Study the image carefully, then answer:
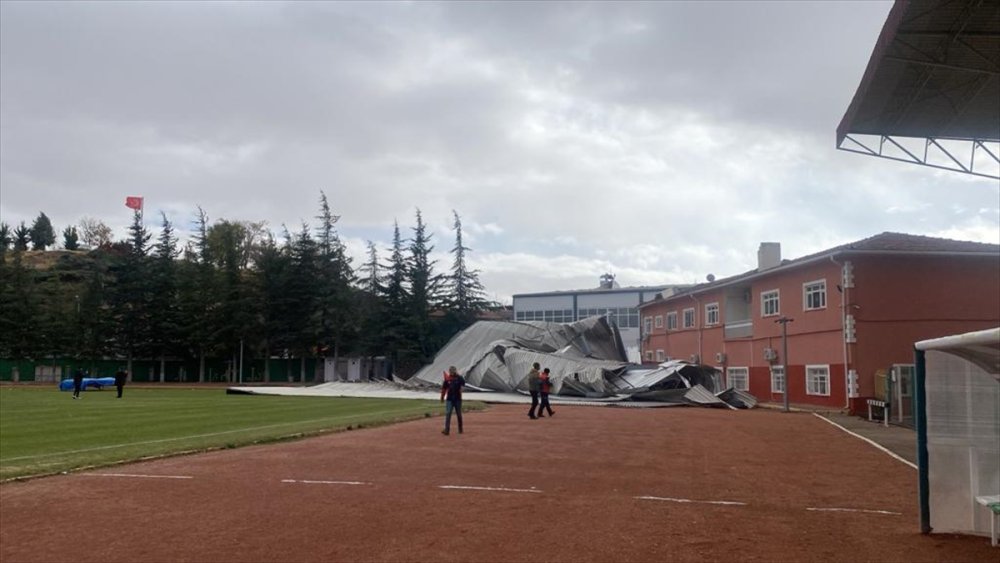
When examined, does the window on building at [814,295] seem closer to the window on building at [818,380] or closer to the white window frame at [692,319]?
the window on building at [818,380]

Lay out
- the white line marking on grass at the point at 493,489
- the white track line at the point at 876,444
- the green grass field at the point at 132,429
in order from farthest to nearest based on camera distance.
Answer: the green grass field at the point at 132,429 < the white track line at the point at 876,444 < the white line marking on grass at the point at 493,489

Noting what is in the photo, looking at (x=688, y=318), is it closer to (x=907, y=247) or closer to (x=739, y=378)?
(x=739, y=378)

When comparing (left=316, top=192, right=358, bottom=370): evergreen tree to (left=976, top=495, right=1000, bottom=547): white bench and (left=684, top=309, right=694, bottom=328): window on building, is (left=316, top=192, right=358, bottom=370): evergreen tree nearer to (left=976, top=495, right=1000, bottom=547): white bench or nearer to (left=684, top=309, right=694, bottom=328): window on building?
(left=684, top=309, right=694, bottom=328): window on building

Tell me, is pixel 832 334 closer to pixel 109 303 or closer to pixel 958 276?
pixel 958 276

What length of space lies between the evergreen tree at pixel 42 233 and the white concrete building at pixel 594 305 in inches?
3767

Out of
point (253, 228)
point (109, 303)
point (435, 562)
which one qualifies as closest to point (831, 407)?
point (435, 562)

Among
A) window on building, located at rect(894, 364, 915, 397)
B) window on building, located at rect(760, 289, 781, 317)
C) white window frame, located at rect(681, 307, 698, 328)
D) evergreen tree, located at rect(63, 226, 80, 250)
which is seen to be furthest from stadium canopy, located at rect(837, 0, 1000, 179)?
evergreen tree, located at rect(63, 226, 80, 250)

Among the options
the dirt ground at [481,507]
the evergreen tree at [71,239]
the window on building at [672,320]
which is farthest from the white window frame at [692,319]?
the evergreen tree at [71,239]

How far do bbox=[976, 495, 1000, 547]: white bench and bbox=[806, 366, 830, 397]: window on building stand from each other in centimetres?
2665

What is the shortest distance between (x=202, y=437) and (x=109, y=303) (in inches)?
2577

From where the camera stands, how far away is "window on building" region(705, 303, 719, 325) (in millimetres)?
45875

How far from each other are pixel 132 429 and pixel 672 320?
39.8 m

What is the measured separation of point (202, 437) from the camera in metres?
18.6

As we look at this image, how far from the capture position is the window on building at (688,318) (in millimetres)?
50188
